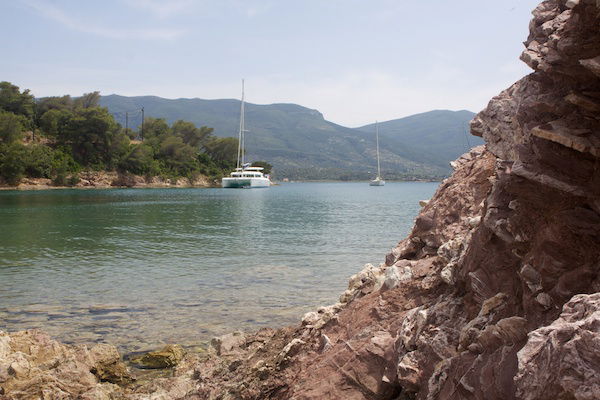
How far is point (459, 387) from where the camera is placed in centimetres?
444

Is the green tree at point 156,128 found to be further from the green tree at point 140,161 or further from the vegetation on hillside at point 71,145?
the green tree at point 140,161

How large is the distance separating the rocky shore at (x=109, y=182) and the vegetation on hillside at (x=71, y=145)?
120 centimetres

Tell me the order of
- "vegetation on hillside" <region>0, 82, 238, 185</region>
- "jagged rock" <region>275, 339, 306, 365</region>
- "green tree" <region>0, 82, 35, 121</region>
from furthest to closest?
"green tree" <region>0, 82, 35, 121</region> → "vegetation on hillside" <region>0, 82, 238, 185</region> → "jagged rock" <region>275, 339, 306, 365</region>

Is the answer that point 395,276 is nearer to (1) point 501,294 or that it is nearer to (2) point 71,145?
(1) point 501,294

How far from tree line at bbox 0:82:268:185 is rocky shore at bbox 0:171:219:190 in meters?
1.20

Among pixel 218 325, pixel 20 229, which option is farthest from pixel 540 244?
pixel 20 229

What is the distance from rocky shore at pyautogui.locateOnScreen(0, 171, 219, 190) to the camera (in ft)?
342

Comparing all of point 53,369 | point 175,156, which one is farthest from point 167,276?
point 175,156

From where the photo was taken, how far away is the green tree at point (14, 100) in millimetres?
121000

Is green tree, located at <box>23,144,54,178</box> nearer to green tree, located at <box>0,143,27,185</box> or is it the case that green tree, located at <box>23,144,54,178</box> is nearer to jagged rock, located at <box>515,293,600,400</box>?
green tree, located at <box>0,143,27,185</box>

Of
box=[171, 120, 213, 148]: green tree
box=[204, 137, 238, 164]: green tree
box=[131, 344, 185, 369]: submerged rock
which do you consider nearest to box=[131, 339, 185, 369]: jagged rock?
box=[131, 344, 185, 369]: submerged rock

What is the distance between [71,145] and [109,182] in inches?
474

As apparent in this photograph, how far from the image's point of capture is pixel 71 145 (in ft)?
401

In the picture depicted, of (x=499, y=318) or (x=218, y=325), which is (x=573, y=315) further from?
(x=218, y=325)
